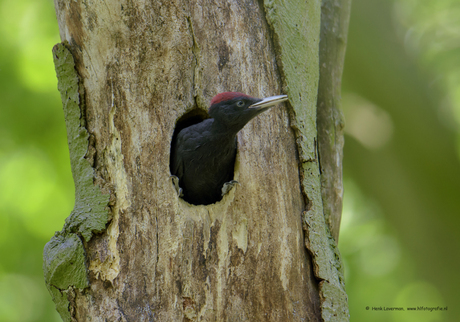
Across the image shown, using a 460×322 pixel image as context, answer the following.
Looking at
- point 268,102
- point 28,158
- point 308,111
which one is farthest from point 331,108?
point 28,158

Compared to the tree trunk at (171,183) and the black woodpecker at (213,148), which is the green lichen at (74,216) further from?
the black woodpecker at (213,148)

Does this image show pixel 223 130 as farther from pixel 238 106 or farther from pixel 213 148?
pixel 238 106

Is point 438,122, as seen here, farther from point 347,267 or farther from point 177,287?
point 177,287

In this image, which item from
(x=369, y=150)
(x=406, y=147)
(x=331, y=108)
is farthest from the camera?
(x=369, y=150)

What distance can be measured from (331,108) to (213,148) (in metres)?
0.93

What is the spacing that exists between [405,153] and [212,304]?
3.16m

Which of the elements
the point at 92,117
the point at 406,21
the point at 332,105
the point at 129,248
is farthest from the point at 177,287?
the point at 406,21

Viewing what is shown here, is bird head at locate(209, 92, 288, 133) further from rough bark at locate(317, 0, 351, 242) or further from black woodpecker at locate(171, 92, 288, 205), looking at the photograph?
rough bark at locate(317, 0, 351, 242)

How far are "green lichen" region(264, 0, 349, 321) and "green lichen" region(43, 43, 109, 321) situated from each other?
3.89 ft

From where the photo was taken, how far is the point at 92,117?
8.18 ft

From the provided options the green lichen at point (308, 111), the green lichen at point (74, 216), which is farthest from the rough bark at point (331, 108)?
the green lichen at point (74, 216)

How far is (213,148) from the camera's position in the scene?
8.77 feet

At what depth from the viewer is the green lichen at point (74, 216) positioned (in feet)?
7.25

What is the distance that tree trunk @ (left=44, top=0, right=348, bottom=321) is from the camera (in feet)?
7.06
